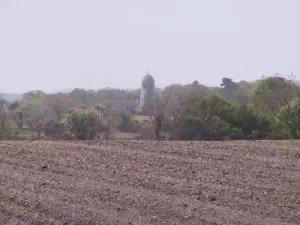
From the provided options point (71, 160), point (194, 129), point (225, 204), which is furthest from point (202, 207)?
point (194, 129)

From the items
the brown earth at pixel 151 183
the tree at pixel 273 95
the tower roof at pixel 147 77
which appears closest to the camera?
the brown earth at pixel 151 183

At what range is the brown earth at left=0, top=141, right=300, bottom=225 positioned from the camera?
5281 millimetres

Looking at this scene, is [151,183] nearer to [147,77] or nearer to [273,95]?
[273,95]

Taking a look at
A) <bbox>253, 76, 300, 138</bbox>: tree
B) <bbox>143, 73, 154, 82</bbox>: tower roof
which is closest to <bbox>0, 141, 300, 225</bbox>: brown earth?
<bbox>253, 76, 300, 138</bbox>: tree

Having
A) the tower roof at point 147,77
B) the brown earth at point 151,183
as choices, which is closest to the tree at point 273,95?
the brown earth at point 151,183

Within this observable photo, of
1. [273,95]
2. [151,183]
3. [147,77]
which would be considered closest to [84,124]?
[273,95]

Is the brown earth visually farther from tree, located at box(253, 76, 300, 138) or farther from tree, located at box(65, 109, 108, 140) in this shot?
tree, located at box(253, 76, 300, 138)

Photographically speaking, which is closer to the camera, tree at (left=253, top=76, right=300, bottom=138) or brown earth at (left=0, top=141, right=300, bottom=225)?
brown earth at (left=0, top=141, right=300, bottom=225)

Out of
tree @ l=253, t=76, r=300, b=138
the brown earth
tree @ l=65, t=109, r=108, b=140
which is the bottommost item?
the brown earth

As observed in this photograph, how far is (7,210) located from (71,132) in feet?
29.9

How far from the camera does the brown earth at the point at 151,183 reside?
5.28 metres

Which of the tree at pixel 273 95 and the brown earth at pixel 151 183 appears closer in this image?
the brown earth at pixel 151 183

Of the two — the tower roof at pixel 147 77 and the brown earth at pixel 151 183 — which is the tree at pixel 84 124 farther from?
the tower roof at pixel 147 77

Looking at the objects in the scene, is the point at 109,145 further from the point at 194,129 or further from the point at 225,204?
the point at 194,129
